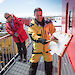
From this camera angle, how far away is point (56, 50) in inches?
49.8

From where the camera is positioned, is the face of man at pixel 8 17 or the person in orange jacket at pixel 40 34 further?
the face of man at pixel 8 17

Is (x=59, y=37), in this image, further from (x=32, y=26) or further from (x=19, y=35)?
(x=19, y=35)

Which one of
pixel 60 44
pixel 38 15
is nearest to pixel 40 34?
pixel 38 15

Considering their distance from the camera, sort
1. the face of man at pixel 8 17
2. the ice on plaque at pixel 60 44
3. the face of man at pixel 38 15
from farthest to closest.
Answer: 1. the face of man at pixel 8 17
2. the face of man at pixel 38 15
3. the ice on plaque at pixel 60 44

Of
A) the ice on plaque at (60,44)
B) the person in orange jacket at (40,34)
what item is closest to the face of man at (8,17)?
the person in orange jacket at (40,34)

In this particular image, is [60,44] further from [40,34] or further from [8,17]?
[8,17]

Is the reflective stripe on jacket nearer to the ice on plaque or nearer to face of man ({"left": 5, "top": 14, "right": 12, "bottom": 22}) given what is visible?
the ice on plaque

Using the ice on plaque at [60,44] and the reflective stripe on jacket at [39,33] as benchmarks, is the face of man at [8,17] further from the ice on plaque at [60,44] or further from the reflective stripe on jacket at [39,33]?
the ice on plaque at [60,44]

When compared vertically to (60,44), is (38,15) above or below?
above

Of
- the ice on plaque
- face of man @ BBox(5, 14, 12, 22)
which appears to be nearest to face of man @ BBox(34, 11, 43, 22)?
the ice on plaque

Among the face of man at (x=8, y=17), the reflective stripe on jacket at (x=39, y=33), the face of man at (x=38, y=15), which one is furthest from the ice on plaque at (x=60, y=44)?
the face of man at (x=8, y=17)

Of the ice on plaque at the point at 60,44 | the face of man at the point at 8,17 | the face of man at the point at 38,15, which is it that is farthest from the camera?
the face of man at the point at 8,17

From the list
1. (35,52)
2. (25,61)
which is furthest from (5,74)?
(35,52)

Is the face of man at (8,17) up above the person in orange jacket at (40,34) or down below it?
above
